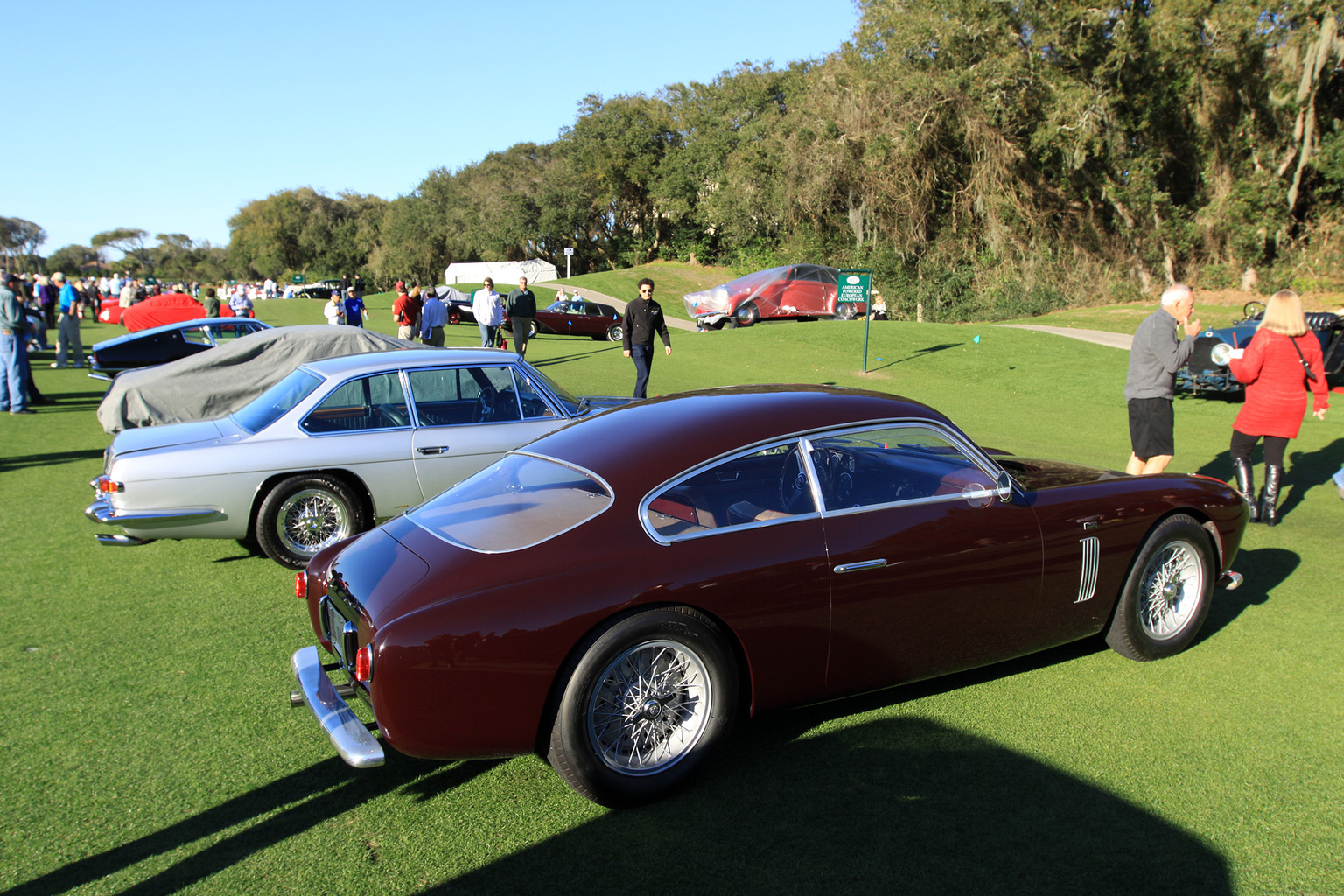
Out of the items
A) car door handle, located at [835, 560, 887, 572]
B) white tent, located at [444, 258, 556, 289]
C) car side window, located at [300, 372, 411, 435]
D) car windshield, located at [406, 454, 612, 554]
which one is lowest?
car door handle, located at [835, 560, 887, 572]

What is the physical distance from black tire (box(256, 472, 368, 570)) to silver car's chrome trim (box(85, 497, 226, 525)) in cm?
32

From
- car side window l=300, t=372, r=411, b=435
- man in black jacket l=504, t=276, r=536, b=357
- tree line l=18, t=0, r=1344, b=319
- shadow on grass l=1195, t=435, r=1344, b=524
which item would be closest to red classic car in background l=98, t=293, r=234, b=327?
man in black jacket l=504, t=276, r=536, b=357

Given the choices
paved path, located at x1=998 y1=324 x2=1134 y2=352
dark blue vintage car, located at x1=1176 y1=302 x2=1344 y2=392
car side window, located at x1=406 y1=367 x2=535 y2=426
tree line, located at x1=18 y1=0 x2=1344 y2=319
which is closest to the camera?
car side window, located at x1=406 y1=367 x2=535 y2=426

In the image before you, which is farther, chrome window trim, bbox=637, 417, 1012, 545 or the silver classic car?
the silver classic car

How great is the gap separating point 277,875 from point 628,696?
4.23 ft

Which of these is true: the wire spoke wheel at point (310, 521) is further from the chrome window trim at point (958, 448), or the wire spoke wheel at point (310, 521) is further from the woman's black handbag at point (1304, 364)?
the woman's black handbag at point (1304, 364)

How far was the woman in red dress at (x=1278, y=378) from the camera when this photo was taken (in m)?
6.81

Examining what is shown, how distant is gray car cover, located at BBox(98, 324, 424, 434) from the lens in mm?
9469

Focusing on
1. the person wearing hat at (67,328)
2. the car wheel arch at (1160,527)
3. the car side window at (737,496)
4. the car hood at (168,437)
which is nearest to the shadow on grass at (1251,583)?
the car wheel arch at (1160,527)

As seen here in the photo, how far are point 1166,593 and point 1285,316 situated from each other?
3722 millimetres

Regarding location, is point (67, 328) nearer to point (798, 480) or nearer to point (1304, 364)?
point (798, 480)

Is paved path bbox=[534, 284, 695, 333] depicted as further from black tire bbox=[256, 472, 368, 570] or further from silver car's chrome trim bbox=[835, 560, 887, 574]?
silver car's chrome trim bbox=[835, 560, 887, 574]

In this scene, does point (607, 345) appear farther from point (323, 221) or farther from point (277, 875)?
point (323, 221)

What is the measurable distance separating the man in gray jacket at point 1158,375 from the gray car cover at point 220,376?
740 cm
